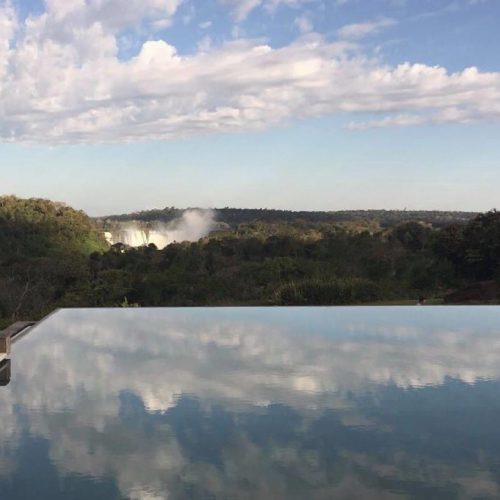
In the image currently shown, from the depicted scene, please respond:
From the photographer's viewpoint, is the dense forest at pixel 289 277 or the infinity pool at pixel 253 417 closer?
the infinity pool at pixel 253 417

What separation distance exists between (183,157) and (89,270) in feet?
26.9

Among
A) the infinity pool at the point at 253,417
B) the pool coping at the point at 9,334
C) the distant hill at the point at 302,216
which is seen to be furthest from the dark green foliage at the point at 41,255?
the distant hill at the point at 302,216

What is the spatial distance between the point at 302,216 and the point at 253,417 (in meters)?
37.9

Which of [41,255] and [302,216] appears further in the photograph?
[302,216]

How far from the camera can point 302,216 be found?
136 ft

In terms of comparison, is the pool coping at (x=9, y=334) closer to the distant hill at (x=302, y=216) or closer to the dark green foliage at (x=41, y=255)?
the dark green foliage at (x=41, y=255)

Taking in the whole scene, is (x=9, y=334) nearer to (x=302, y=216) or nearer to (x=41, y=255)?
(x=41, y=255)

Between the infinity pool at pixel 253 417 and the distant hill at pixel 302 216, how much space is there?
102ft

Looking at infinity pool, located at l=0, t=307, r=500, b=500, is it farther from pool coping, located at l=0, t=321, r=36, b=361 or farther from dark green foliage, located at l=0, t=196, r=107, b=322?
dark green foliage, located at l=0, t=196, r=107, b=322

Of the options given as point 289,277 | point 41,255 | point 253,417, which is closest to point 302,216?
point 41,255

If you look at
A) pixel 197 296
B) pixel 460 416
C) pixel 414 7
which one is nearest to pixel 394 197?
pixel 414 7

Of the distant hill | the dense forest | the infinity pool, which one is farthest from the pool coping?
the distant hill

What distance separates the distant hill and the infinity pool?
102 feet

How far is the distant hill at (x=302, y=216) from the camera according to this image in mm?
39906
